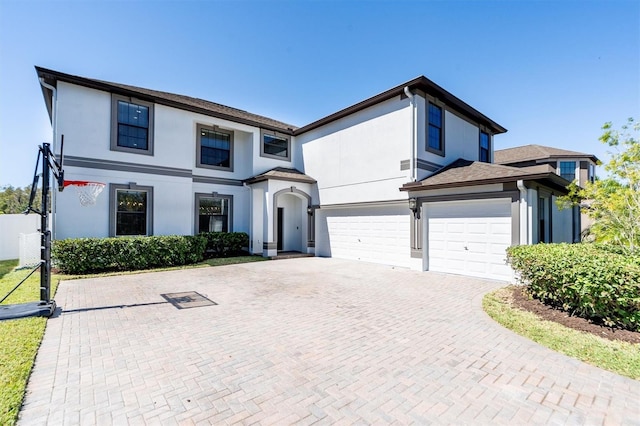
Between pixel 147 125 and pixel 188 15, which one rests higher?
pixel 188 15

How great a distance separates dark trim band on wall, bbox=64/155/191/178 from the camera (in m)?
10.4

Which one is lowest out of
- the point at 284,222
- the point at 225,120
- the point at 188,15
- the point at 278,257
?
the point at 278,257

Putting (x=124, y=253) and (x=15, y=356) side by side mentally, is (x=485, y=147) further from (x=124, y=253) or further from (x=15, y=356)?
(x=15, y=356)

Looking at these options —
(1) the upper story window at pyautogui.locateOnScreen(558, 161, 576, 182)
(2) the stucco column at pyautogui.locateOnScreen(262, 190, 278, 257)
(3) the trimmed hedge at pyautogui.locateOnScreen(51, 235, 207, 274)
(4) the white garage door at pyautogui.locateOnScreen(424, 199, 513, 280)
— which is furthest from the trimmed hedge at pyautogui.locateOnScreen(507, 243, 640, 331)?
(1) the upper story window at pyautogui.locateOnScreen(558, 161, 576, 182)

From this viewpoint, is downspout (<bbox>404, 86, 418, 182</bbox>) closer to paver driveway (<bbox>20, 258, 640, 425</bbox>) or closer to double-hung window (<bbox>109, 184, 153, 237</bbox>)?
paver driveway (<bbox>20, 258, 640, 425</bbox>)

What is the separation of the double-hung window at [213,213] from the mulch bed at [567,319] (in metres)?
12.2

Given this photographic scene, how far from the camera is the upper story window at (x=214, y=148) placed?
45.4ft

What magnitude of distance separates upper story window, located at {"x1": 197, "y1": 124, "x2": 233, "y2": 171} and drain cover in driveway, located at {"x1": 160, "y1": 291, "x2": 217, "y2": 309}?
8180mm

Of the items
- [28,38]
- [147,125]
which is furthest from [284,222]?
[28,38]

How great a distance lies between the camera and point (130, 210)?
37.9ft

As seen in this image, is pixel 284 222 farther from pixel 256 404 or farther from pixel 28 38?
pixel 256 404

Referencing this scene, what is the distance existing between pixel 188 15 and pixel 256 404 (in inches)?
459

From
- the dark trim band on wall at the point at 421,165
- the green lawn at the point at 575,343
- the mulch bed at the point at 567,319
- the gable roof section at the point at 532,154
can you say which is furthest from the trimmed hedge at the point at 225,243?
the gable roof section at the point at 532,154

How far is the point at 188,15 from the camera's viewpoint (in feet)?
31.7
